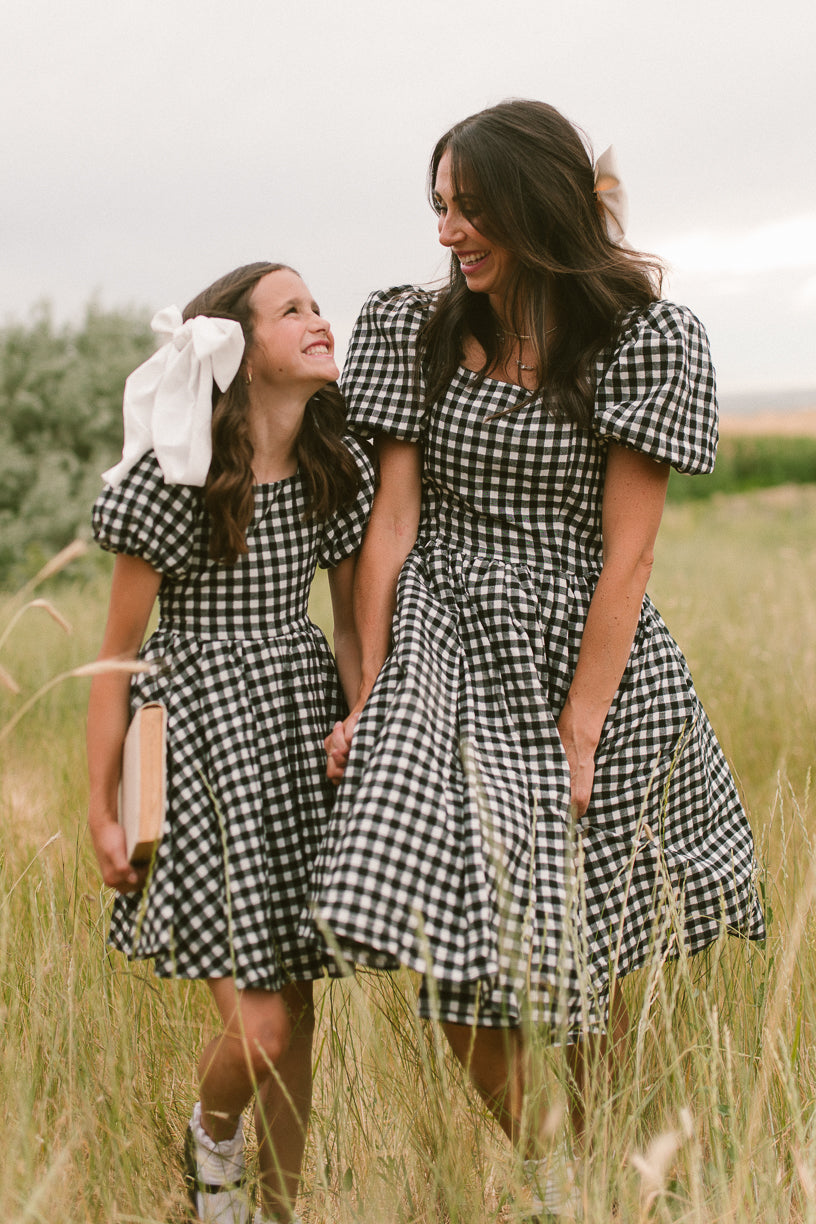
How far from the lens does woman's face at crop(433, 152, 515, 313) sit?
2268 millimetres

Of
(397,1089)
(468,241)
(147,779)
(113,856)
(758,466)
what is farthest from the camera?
(758,466)

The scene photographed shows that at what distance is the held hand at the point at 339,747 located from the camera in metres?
2.06

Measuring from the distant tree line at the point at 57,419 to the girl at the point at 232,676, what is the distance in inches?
426

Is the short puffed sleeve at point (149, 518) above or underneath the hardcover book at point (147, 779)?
above

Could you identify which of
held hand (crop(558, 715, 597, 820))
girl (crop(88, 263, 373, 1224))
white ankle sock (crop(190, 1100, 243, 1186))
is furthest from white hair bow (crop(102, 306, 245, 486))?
white ankle sock (crop(190, 1100, 243, 1186))

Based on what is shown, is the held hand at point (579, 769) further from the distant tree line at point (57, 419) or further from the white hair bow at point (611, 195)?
the distant tree line at point (57, 419)

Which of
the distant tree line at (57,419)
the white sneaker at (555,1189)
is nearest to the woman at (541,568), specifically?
the white sneaker at (555,1189)

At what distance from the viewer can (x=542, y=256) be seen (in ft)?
7.48

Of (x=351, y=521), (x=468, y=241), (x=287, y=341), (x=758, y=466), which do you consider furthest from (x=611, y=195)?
(x=758, y=466)

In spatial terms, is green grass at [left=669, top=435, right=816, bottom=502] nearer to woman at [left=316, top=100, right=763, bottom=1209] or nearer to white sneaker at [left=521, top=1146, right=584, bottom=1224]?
woman at [left=316, top=100, right=763, bottom=1209]

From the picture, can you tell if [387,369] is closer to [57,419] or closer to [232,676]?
[232,676]

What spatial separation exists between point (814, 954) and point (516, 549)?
123 cm

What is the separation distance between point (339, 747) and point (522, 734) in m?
0.37

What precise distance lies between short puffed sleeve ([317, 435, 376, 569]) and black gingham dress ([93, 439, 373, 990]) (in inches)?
2.4
